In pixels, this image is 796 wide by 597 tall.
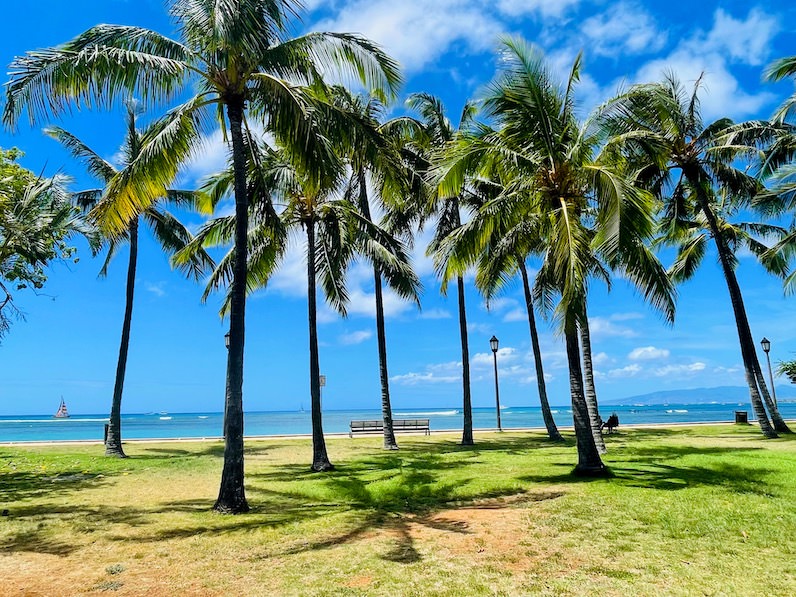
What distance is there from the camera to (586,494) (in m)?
8.28

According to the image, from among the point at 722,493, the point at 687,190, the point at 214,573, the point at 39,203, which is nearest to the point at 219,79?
the point at 39,203

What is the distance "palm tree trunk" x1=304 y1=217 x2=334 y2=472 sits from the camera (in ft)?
41.3

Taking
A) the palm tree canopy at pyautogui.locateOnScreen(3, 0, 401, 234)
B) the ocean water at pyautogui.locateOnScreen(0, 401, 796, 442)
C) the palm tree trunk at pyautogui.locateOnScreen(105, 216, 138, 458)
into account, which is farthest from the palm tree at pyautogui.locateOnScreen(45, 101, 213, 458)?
the ocean water at pyautogui.locateOnScreen(0, 401, 796, 442)

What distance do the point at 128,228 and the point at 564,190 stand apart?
13938mm

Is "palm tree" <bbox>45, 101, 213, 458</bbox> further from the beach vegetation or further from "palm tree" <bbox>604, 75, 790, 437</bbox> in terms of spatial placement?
"palm tree" <bbox>604, 75, 790, 437</bbox>

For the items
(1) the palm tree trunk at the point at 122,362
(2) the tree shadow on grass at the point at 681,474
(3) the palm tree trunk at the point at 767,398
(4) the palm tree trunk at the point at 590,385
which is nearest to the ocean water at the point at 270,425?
(1) the palm tree trunk at the point at 122,362

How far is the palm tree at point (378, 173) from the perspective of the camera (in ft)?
29.7

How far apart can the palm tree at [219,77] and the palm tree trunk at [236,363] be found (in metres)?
0.02

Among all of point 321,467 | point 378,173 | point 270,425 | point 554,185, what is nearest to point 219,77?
point 378,173

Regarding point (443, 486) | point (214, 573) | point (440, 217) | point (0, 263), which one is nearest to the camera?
point (214, 573)

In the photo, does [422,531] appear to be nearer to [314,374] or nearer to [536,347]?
[314,374]

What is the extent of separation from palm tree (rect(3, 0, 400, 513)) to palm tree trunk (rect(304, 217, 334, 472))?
4134 millimetres

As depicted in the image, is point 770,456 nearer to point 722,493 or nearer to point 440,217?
point 722,493

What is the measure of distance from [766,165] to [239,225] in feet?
63.0
